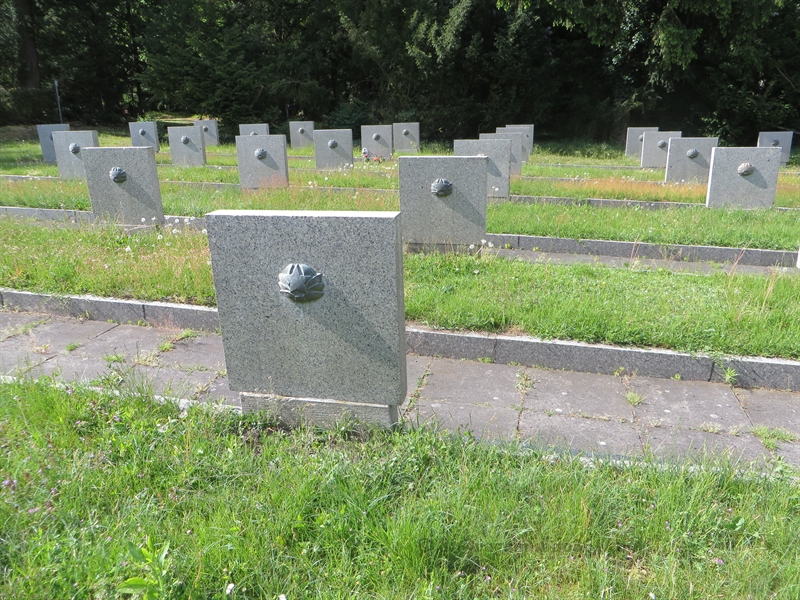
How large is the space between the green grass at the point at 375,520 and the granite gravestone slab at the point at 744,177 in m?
8.92

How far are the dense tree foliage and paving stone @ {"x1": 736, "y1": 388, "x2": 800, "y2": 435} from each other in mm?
23460

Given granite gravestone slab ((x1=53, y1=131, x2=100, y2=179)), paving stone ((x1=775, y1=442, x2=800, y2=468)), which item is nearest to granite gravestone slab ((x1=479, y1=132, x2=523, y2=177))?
granite gravestone slab ((x1=53, y1=131, x2=100, y2=179))

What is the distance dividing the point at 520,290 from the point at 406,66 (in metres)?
26.8

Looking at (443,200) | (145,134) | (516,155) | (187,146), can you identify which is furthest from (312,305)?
(145,134)

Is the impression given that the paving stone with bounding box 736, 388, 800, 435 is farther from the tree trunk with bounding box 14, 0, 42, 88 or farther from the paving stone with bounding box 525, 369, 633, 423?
the tree trunk with bounding box 14, 0, 42, 88

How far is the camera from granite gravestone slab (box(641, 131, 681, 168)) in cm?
1817

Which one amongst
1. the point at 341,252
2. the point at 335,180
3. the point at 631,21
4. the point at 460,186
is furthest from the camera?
the point at 631,21

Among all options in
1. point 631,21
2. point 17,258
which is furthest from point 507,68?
point 17,258

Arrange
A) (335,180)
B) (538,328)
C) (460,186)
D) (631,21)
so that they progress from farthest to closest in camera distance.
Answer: (631,21) → (335,180) → (460,186) → (538,328)

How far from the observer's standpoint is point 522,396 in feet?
15.0

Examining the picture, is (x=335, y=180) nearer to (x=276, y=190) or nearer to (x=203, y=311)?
(x=276, y=190)

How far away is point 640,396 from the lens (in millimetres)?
4543

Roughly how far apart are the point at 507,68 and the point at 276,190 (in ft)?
72.3

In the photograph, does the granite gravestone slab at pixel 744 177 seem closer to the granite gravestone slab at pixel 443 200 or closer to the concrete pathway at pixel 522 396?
the granite gravestone slab at pixel 443 200
